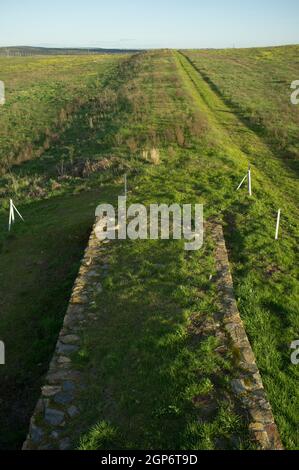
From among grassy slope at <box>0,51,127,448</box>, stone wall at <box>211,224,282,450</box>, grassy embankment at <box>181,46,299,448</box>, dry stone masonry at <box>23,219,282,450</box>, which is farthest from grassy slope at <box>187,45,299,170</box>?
dry stone masonry at <box>23,219,282,450</box>

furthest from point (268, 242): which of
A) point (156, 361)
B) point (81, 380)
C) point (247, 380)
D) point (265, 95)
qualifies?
point (265, 95)

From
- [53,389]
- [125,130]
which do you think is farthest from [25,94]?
[53,389]

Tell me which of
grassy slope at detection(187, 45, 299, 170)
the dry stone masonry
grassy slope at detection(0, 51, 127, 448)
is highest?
grassy slope at detection(187, 45, 299, 170)

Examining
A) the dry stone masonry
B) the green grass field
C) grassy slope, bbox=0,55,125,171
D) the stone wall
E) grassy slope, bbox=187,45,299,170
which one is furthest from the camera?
grassy slope, bbox=0,55,125,171

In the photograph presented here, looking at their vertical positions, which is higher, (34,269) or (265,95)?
(265,95)

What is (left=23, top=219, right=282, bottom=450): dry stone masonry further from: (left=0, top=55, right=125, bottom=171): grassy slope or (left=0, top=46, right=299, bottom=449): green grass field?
(left=0, top=55, right=125, bottom=171): grassy slope

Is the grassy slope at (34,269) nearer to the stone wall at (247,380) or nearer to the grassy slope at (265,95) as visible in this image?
the stone wall at (247,380)

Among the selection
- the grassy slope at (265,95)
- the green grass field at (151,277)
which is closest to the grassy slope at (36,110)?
the green grass field at (151,277)

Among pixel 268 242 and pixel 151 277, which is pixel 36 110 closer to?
pixel 268 242

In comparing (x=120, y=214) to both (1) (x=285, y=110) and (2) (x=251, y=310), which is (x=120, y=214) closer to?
(2) (x=251, y=310)
